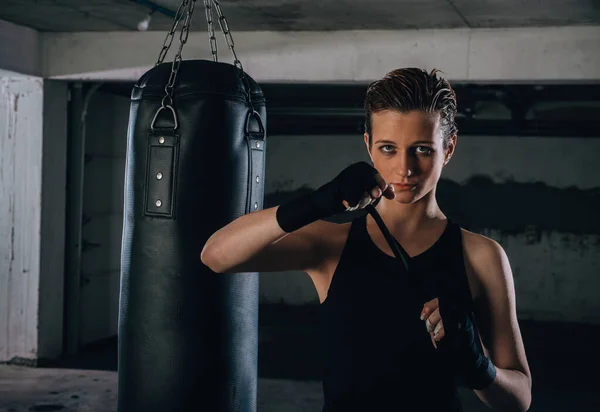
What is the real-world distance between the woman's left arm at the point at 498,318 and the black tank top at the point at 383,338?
0.05m

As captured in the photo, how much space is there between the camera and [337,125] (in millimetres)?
8328

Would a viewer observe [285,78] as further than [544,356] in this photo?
No

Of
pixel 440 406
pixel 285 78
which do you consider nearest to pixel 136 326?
pixel 440 406

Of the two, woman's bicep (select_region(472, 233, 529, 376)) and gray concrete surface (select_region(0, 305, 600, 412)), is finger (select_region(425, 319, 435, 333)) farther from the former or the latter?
gray concrete surface (select_region(0, 305, 600, 412))

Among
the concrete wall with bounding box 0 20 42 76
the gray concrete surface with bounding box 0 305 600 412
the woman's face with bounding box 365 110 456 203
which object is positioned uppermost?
the concrete wall with bounding box 0 20 42 76

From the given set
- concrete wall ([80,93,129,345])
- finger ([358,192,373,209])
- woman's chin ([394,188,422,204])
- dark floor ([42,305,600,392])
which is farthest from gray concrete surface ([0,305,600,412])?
finger ([358,192,373,209])

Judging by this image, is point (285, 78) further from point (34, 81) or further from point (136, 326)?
point (136, 326)

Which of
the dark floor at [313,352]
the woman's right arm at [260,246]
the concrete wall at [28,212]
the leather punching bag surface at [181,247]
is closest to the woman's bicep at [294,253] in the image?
the woman's right arm at [260,246]

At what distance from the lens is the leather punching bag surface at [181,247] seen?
8.34 ft

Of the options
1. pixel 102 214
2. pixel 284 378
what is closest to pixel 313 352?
pixel 284 378

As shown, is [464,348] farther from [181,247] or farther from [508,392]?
[181,247]

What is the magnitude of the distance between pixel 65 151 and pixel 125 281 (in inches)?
158

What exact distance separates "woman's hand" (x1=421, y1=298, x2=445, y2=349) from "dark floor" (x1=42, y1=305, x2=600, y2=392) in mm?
4576

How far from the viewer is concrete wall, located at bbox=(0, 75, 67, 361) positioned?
611cm
